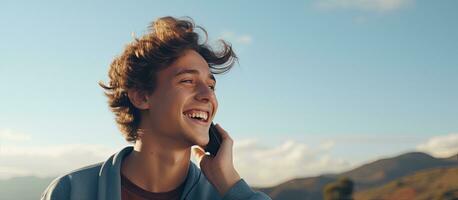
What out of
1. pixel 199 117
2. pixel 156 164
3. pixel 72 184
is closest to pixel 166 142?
pixel 156 164

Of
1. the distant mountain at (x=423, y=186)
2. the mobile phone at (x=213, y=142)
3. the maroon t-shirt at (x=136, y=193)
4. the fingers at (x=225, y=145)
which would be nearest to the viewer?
the maroon t-shirt at (x=136, y=193)

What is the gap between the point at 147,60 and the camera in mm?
6117

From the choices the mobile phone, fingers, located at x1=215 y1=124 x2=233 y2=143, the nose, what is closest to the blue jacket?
the mobile phone

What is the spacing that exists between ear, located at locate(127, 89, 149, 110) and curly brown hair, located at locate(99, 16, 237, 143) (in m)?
0.05

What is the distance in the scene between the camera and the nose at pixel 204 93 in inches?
220

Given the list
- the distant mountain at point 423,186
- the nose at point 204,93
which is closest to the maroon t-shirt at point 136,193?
the nose at point 204,93

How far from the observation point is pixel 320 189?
459ft

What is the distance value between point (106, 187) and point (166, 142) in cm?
70

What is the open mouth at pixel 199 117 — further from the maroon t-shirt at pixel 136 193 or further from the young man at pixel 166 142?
the maroon t-shirt at pixel 136 193

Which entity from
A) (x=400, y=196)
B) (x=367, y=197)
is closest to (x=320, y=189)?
(x=367, y=197)

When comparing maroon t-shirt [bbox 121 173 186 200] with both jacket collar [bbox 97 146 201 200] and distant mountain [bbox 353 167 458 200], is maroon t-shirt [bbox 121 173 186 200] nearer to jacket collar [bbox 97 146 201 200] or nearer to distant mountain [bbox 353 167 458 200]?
jacket collar [bbox 97 146 201 200]

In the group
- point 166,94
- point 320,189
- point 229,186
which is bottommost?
point 320,189

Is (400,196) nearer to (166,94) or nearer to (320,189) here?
(320,189)

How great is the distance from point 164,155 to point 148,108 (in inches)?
20.3
